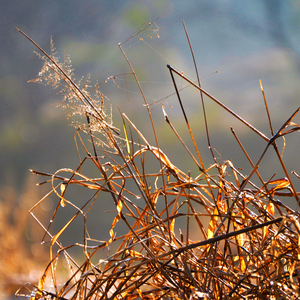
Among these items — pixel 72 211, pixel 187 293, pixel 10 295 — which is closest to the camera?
pixel 187 293

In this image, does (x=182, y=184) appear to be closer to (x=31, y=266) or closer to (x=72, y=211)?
(x=72, y=211)

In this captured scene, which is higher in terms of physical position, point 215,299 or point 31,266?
point 31,266

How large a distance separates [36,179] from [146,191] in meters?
0.74

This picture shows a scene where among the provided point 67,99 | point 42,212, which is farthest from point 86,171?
point 67,99

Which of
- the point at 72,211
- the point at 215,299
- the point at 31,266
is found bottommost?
the point at 215,299

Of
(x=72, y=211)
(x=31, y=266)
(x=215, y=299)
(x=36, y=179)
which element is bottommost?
(x=215, y=299)

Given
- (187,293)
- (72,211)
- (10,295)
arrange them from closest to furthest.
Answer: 1. (187,293)
2. (10,295)
3. (72,211)

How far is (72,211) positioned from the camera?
745mm

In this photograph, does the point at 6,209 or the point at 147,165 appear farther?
the point at 6,209

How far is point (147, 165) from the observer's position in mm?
707

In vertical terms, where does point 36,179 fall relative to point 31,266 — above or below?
above

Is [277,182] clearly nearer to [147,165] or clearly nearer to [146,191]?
[146,191]

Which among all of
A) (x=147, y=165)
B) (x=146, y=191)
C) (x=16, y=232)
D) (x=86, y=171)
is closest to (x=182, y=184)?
(x=146, y=191)

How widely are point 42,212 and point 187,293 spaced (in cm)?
80
